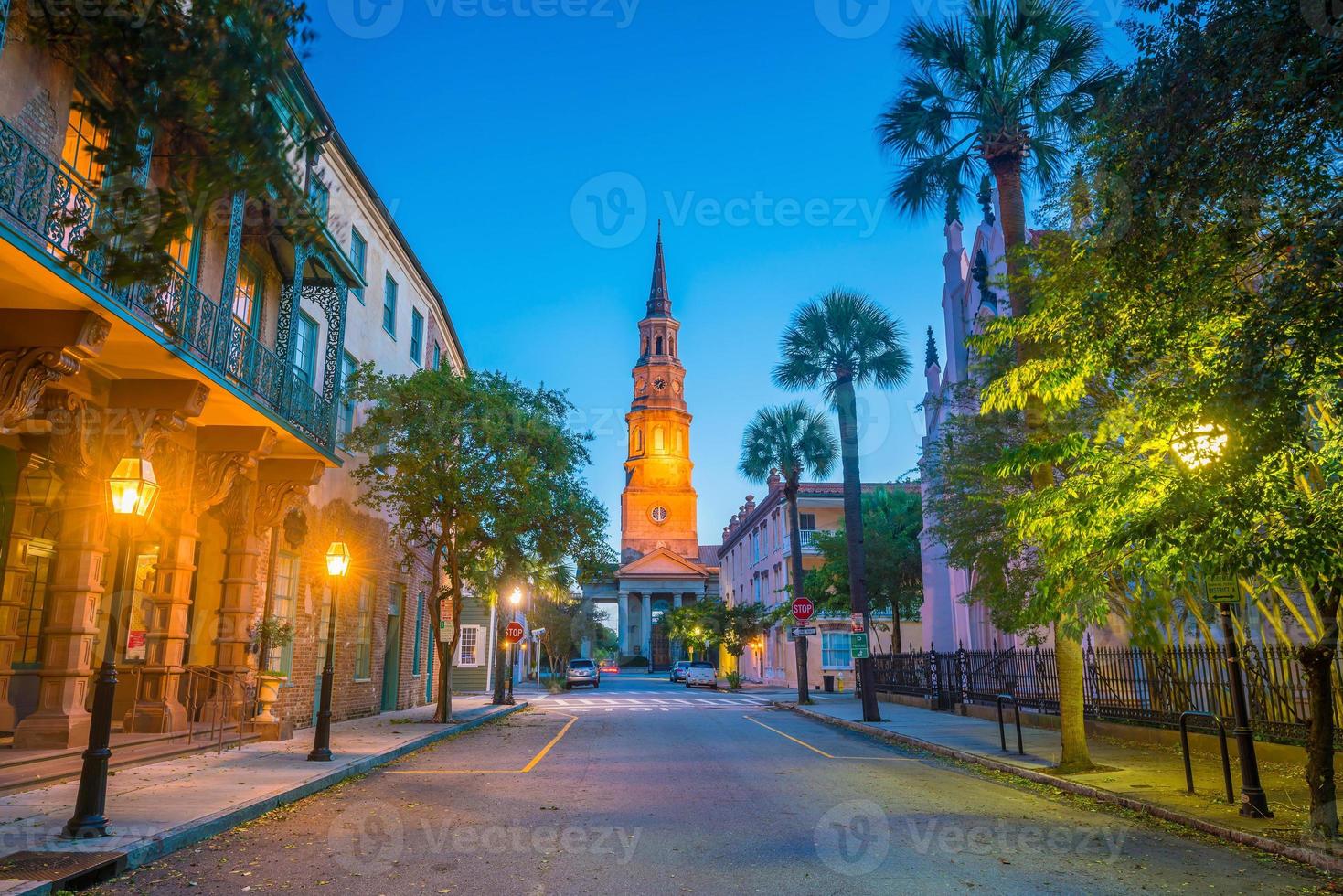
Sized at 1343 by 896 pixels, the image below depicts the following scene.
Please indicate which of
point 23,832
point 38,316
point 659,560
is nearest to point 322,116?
point 38,316

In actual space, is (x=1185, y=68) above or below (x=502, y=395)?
below

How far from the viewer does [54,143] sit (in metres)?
10.5

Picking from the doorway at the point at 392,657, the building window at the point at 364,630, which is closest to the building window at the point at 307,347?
the building window at the point at 364,630

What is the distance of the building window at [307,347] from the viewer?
18.7m

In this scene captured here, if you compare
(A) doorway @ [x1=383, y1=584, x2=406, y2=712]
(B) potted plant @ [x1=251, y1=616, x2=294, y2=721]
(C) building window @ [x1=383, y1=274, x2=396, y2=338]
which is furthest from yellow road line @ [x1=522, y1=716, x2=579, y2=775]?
(C) building window @ [x1=383, y1=274, x2=396, y2=338]

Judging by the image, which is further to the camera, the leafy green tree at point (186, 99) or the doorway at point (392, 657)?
the doorway at point (392, 657)

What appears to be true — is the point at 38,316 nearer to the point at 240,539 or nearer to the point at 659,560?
the point at 240,539

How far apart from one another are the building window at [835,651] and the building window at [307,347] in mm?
37837

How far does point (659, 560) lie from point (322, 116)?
9277 cm

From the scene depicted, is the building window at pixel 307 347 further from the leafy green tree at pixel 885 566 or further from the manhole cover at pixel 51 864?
the leafy green tree at pixel 885 566

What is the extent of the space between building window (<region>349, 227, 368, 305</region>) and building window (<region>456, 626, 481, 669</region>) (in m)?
23.7

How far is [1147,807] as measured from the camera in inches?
402

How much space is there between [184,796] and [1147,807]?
410 inches

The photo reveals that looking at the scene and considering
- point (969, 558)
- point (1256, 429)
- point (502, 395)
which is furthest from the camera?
point (502, 395)
